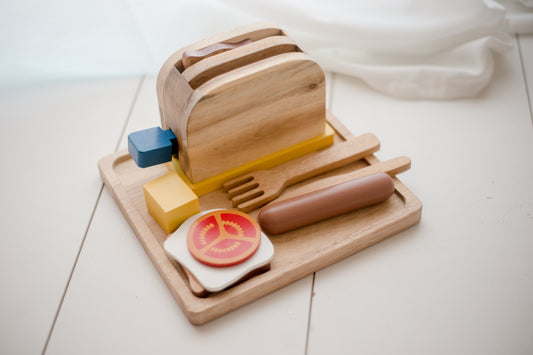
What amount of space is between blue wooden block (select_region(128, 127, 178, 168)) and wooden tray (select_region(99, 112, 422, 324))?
0.07 meters

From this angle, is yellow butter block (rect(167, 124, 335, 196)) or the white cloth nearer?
yellow butter block (rect(167, 124, 335, 196))

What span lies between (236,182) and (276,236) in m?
0.10

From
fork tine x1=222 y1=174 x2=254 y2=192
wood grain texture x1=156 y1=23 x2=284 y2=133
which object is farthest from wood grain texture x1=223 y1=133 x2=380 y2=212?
wood grain texture x1=156 y1=23 x2=284 y2=133

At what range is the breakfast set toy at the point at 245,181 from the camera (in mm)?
704

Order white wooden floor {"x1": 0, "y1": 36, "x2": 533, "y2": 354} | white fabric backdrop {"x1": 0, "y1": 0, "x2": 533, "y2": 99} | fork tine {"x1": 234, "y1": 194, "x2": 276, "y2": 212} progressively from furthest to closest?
white fabric backdrop {"x1": 0, "y1": 0, "x2": 533, "y2": 99}
fork tine {"x1": 234, "y1": 194, "x2": 276, "y2": 212}
white wooden floor {"x1": 0, "y1": 36, "x2": 533, "y2": 354}

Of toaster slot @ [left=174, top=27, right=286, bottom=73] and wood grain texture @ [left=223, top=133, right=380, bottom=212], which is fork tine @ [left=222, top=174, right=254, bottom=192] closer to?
wood grain texture @ [left=223, top=133, right=380, bottom=212]

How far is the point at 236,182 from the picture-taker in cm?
81

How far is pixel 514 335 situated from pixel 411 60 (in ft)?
1.84

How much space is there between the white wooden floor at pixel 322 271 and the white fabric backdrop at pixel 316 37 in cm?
5

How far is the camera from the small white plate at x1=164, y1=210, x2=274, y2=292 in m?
0.68

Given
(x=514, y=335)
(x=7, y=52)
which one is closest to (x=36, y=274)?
(x=7, y=52)

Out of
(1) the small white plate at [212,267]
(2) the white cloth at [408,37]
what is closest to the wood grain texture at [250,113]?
(1) the small white plate at [212,267]

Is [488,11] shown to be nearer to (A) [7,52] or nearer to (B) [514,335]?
(B) [514,335]

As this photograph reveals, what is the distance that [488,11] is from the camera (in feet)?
3.36
